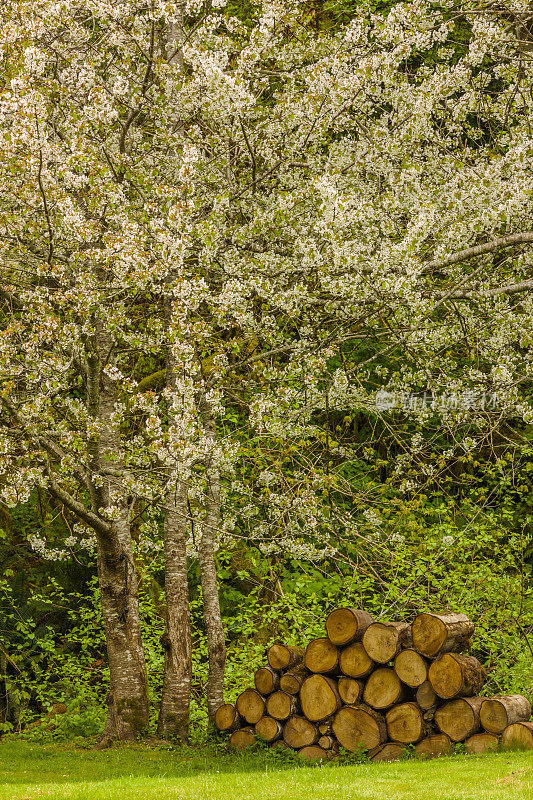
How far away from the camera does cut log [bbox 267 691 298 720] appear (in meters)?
8.96

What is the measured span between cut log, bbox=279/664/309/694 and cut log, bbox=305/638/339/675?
214 millimetres

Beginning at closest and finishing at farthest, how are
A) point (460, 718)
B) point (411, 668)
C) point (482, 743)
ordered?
point (482, 743) < point (460, 718) < point (411, 668)

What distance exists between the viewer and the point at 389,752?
8.30 meters

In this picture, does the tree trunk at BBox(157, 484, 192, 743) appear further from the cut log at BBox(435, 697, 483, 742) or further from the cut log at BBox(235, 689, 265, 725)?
the cut log at BBox(435, 697, 483, 742)

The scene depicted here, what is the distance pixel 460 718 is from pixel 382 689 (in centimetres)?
82

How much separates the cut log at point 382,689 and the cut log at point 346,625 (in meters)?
0.42

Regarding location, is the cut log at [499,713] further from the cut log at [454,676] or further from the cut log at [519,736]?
the cut log at [454,676]

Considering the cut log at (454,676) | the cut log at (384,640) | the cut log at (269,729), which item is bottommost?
the cut log at (269,729)

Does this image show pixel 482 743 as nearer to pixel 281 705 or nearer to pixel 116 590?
pixel 281 705

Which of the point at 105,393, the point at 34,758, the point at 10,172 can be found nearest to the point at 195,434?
the point at 105,393

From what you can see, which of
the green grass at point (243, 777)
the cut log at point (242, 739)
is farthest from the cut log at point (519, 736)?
the cut log at point (242, 739)

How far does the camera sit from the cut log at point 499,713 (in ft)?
25.9

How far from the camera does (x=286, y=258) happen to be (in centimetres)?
923

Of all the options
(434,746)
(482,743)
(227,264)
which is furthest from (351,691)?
(227,264)
